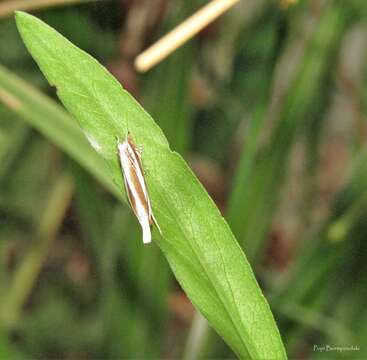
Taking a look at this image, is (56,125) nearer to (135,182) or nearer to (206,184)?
(135,182)

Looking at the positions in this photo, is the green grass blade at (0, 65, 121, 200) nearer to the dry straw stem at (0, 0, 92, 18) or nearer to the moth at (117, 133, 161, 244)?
the dry straw stem at (0, 0, 92, 18)

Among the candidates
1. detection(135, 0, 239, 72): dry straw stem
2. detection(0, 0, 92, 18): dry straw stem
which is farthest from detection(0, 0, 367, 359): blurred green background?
detection(135, 0, 239, 72): dry straw stem

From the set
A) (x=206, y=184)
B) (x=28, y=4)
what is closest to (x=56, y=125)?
(x=28, y=4)

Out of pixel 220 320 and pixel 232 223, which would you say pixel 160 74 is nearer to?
pixel 232 223

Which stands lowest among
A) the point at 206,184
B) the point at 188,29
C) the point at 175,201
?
the point at 206,184

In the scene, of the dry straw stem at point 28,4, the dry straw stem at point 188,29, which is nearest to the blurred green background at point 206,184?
the dry straw stem at point 28,4

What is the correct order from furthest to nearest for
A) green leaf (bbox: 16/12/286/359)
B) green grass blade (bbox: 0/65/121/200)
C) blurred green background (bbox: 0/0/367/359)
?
blurred green background (bbox: 0/0/367/359), green grass blade (bbox: 0/65/121/200), green leaf (bbox: 16/12/286/359)

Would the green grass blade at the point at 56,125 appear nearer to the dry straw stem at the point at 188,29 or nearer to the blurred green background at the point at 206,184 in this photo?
the blurred green background at the point at 206,184
